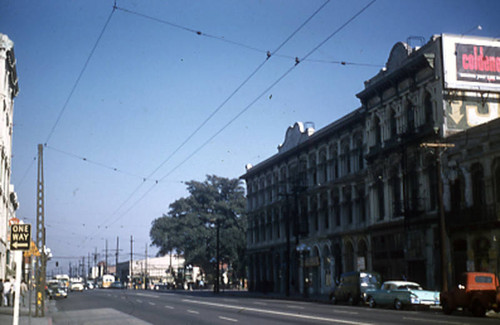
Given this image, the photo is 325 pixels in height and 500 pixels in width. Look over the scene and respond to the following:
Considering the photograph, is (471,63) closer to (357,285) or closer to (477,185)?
(477,185)

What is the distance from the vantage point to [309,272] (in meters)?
58.5

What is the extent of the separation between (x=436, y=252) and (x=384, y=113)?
448 inches

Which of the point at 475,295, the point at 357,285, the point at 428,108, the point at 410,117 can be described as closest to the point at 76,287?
the point at 357,285

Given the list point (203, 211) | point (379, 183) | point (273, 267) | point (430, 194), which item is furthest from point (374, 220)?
point (203, 211)

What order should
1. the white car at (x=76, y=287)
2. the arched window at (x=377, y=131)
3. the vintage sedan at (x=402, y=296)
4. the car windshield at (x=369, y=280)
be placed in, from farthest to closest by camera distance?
1. the white car at (x=76, y=287)
2. the arched window at (x=377, y=131)
3. the car windshield at (x=369, y=280)
4. the vintage sedan at (x=402, y=296)

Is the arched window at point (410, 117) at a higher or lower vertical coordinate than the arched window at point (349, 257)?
higher

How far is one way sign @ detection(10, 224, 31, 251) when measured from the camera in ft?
53.8

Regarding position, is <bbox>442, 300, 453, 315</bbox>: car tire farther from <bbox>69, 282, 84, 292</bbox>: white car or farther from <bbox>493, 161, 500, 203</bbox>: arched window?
<bbox>69, 282, 84, 292</bbox>: white car

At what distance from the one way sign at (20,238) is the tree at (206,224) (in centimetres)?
6942

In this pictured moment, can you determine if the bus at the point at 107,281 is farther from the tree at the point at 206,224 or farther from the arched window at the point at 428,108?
the arched window at the point at 428,108

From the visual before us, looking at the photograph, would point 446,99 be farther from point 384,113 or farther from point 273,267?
point 273,267

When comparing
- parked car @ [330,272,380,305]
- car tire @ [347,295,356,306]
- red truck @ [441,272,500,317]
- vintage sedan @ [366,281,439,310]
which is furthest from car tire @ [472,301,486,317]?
car tire @ [347,295,356,306]

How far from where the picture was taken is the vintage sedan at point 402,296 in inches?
1207

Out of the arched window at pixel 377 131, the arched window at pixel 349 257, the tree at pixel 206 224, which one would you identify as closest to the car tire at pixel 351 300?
the arched window at pixel 349 257
